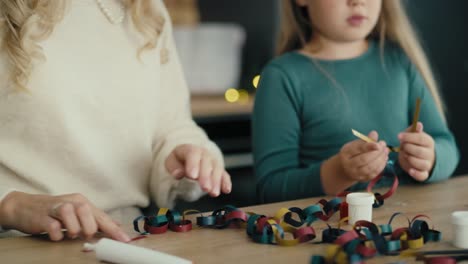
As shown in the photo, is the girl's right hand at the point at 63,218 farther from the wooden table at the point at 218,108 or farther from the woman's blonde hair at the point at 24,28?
the wooden table at the point at 218,108

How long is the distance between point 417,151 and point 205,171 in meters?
0.44

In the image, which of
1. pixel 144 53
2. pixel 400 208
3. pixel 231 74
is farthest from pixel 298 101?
pixel 231 74

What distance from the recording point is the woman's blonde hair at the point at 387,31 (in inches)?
62.8

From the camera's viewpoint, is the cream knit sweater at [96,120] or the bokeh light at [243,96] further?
the bokeh light at [243,96]

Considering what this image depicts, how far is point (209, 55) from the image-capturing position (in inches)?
119

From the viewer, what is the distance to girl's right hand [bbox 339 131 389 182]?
1.19 metres

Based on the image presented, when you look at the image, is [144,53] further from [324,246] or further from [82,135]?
[324,246]

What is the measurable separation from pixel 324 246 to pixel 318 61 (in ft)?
2.48

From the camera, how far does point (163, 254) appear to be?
31.2 inches

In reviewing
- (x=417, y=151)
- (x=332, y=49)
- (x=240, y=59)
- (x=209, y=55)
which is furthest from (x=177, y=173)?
(x=240, y=59)

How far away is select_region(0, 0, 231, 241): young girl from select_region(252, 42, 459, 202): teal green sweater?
197mm

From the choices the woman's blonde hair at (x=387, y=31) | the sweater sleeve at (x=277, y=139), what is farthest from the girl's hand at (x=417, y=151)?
the woman's blonde hair at (x=387, y=31)

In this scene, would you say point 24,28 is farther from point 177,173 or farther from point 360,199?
point 360,199

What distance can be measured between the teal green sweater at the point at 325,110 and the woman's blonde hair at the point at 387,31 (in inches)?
0.9
